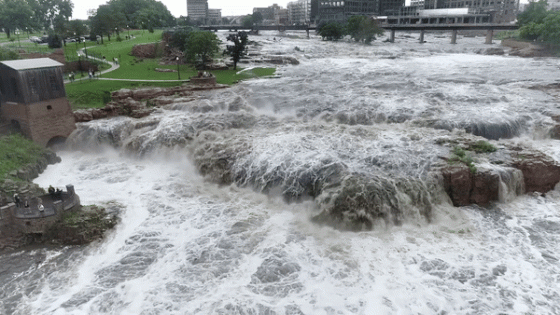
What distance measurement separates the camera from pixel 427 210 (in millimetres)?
17031

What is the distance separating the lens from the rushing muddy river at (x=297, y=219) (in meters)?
12.9

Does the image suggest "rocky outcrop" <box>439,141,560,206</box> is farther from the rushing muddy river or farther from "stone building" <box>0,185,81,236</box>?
"stone building" <box>0,185,81,236</box>

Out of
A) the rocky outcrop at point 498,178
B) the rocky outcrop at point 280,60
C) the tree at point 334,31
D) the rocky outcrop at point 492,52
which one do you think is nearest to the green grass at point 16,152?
Answer: the rocky outcrop at point 498,178

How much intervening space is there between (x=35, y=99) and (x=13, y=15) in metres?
54.6

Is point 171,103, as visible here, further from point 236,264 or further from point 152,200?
point 236,264

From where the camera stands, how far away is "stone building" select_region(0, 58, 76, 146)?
23689 millimetres

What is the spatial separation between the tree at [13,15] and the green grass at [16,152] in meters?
53.3

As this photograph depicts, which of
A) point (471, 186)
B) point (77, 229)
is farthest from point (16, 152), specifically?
point (471, 186)

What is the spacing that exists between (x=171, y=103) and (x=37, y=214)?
1675cm

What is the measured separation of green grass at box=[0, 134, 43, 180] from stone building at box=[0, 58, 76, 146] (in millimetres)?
986

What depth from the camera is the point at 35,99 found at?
24172 millimetres

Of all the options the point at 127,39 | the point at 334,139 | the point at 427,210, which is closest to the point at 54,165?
the point at 334,139

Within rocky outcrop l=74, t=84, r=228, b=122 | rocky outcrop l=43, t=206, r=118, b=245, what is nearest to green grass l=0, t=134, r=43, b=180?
rocky outcrop l=74, t=84, r=228, b=122

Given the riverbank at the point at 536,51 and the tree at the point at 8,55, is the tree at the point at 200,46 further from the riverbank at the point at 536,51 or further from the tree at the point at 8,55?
the riverbank at the point at 536,51
